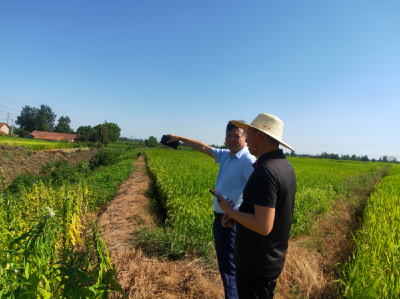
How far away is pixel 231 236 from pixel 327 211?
550 centimetres

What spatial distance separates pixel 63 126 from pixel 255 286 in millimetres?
117372

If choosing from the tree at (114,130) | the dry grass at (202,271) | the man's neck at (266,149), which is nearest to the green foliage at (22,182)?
the dry grass at (202,271)

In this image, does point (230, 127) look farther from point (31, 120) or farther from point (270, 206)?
point (31, 120)

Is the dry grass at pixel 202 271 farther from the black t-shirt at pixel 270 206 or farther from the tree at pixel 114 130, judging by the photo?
the tree at pixel 114 130

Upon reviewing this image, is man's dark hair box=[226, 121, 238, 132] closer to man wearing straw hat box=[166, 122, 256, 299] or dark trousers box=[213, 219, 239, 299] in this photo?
man wearing straw hat box=[166, 122, 256, 299]

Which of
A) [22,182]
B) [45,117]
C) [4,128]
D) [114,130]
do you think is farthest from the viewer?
[45,117]

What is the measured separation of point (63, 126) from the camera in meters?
97.4

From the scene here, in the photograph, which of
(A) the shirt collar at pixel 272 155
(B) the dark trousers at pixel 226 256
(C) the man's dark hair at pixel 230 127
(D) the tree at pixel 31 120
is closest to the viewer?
(A) the shirt collar at pixel 272 155

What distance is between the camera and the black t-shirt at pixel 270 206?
1.29 m

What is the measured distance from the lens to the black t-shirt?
51.0 inches

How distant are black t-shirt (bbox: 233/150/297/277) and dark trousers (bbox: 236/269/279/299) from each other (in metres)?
0.07

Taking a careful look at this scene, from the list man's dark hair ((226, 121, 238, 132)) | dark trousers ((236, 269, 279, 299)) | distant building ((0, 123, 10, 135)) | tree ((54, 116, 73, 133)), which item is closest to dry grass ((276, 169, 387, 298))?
dark trousers ((236, 269, 279, 299))

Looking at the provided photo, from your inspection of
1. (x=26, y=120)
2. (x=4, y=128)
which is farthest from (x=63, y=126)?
(x=4, y=128)

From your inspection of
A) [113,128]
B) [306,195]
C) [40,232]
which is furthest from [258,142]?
[113,128]
